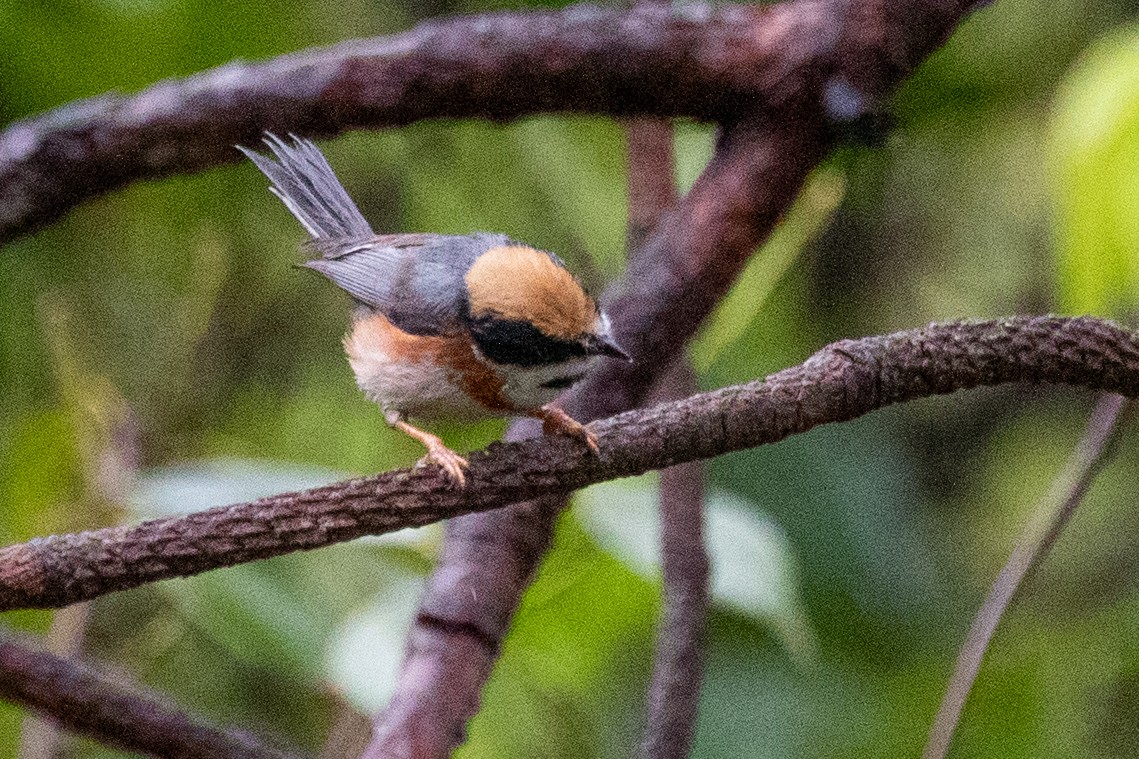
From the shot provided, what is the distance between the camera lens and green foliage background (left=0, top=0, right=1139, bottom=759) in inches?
82.7

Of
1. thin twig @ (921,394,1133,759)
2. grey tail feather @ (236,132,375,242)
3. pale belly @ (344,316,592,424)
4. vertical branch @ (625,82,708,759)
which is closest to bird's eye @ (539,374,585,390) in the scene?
pale belly @ (344,316,592,424)

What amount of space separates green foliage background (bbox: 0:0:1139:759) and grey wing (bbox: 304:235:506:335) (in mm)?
452

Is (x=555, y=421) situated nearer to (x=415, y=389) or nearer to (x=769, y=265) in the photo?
(x=415, y=389)

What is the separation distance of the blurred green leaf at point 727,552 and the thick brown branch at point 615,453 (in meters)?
0.53

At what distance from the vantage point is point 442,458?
1.10 metres

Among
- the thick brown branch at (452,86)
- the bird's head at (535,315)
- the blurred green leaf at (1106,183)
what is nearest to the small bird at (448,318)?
the bird's head at (535,315)

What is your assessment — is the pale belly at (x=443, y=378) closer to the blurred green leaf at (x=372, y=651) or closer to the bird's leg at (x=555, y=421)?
the bird's leg at (x=555, y=421)

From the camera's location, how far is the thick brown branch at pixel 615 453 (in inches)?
37.3

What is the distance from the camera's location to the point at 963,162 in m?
2.87

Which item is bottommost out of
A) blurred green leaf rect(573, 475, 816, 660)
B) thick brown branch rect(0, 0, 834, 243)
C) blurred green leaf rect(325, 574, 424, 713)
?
blurred green leaf rect(325, 574, 424, 713)

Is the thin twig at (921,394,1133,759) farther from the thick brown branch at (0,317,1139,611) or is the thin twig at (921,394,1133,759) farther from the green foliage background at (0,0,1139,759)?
the green foliage background at (0,0,1139,759)

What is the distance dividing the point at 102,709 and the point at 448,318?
0.60 metres

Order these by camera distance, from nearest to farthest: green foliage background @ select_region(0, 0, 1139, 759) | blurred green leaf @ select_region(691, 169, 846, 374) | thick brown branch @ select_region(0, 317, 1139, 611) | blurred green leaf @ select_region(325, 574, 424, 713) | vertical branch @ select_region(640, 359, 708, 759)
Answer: thick brown branch @ select_region(0, 317, 1139, 611)
vertical branch @ select_region(640, 359, 708, 759)
blurred green leaf @ select_region(325, 574, 424, 713)
green foliage background @ select_region(0, 0, 1139, 759)
blurred green leaf @ select_region(691, 169, 846, 374)

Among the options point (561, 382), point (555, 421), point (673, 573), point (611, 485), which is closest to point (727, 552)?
point (673, 573)
